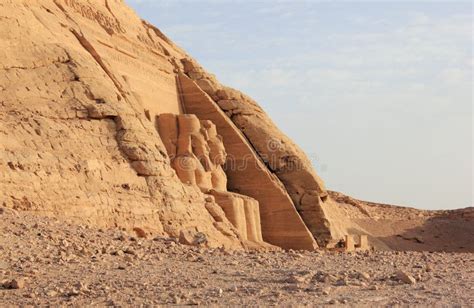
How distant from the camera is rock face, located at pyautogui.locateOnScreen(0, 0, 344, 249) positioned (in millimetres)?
14633

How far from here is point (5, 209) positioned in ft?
40.0

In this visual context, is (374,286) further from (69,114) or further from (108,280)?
(69,114)

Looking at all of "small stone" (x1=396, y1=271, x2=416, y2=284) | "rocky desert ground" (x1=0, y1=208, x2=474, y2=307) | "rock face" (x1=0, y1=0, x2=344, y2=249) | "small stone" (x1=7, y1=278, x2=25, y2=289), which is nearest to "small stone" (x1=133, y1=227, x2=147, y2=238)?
"rock face" (x1=0, y1=0, x2=344, y2=249)

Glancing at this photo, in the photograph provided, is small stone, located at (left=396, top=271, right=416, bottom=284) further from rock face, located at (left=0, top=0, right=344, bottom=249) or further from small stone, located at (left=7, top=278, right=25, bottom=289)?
rock face, located at (left=0, top=0, right=344, bottom=249)

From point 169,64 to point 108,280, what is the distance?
1807cm

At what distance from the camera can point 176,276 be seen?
9.23m

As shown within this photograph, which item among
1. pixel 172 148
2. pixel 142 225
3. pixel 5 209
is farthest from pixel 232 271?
pixel 172 148

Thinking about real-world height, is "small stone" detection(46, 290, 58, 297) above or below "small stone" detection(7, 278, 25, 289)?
below

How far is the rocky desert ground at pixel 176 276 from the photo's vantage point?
309 inches

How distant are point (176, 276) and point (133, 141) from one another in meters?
8.29

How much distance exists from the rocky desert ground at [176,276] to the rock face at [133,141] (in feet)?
7.42

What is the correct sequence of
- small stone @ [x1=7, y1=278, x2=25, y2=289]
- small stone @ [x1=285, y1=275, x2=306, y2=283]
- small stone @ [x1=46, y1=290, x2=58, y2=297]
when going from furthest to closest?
small stone @ [x1=285, y1=275, x2=306, y2=283], small stone @ [x1=7, y1=278, x2=25, y2=289], small stone @ [x1=46, y1=290, x2=58, y2=297]

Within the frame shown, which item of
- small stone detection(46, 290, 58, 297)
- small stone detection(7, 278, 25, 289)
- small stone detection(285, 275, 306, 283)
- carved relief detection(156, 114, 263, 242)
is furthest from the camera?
carved relief detection(156, 114, 263, 242)

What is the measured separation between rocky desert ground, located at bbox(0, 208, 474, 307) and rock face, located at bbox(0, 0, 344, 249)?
2.26m
